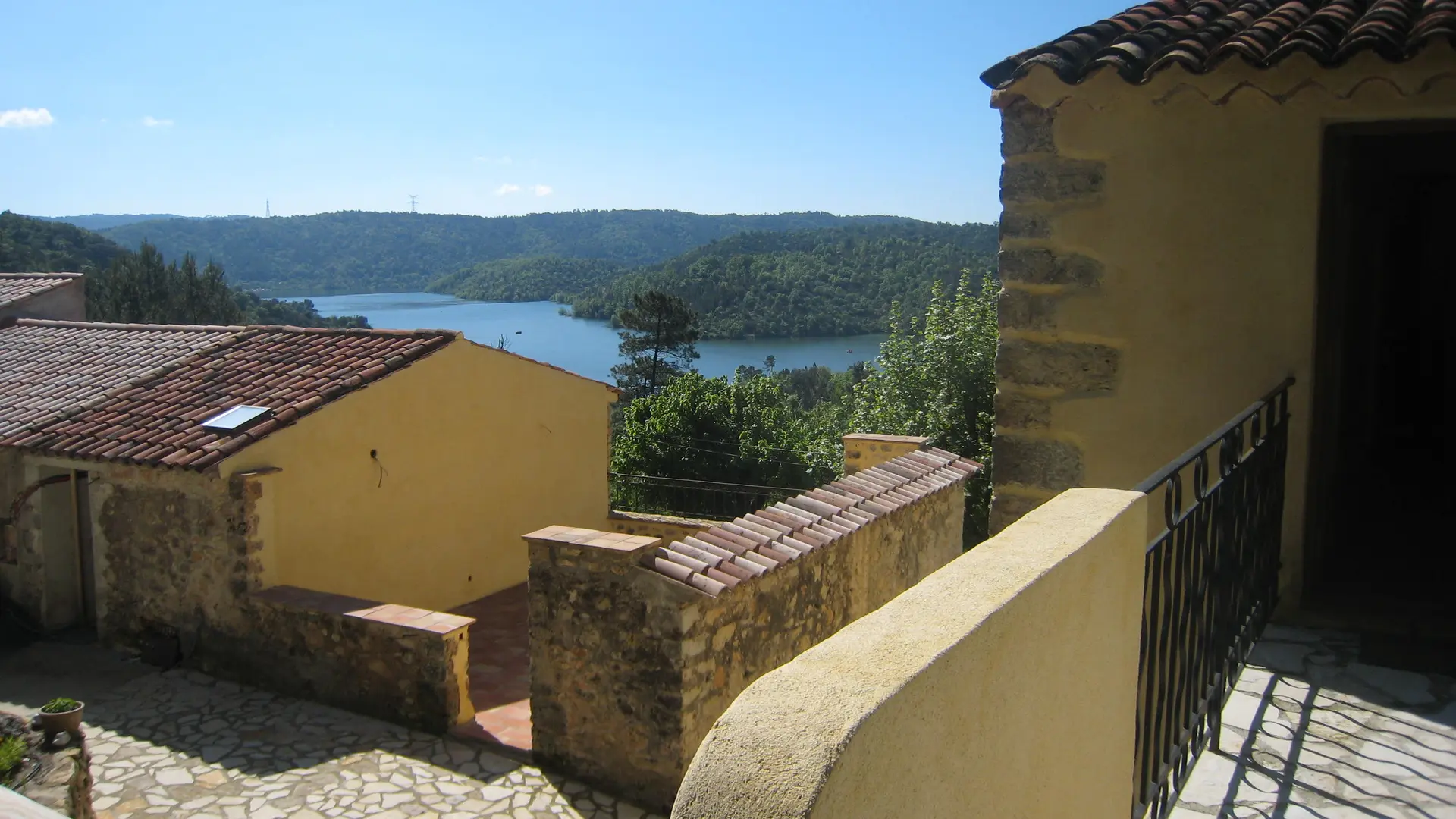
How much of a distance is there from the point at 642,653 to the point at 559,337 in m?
71.6

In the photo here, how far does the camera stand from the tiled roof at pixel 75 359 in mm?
12203

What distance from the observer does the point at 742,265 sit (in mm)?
74312

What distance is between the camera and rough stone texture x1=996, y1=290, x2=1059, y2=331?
426cm

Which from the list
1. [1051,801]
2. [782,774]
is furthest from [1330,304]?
[782,774]

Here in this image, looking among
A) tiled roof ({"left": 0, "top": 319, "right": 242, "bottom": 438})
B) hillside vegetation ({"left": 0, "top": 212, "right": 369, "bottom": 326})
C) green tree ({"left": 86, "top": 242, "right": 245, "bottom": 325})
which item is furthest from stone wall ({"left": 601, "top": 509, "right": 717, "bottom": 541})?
green tree ({"left": 86, "top": 242, "right": 245, "bottom": 325})

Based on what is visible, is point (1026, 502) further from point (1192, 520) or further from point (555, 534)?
point (555, 534)

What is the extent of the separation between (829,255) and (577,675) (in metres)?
70.5

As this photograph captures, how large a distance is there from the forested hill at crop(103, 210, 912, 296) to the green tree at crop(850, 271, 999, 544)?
6214 centimetres

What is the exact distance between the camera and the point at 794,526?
25.5 feet

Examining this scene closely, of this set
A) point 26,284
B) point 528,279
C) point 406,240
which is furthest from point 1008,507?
point 406,240

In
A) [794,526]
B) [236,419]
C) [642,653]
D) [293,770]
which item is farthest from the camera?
[236,419]

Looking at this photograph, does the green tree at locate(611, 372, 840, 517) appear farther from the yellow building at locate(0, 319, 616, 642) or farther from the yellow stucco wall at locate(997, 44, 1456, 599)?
the yellow stucco wall at locate(997, 44, 1456, 599)

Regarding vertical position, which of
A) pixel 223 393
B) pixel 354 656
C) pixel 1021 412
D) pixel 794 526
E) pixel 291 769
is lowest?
pixel 291 769

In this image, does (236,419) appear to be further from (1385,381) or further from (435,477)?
(1385,381)
